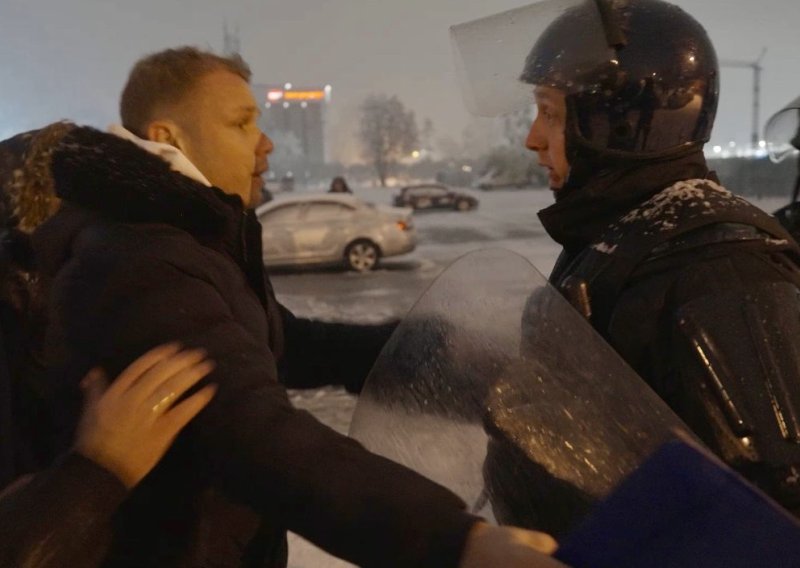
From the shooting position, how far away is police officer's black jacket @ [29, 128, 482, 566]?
0.99 meters

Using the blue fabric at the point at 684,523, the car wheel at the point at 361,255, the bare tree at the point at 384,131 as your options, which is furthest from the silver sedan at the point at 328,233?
the bare tree at the point at 384,131

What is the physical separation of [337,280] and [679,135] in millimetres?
11921

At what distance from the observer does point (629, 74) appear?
1848mm

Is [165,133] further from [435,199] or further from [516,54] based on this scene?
[435,199]

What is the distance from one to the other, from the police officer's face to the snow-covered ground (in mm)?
866

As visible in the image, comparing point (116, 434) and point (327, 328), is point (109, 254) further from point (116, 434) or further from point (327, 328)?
point (327, 328)

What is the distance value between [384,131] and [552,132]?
61.9m

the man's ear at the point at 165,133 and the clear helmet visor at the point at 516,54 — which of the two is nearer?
the man's ear at the point at 165,133

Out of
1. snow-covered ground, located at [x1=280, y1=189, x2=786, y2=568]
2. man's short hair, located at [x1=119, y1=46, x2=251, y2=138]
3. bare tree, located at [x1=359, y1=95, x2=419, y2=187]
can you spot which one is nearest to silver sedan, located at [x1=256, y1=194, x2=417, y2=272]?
snow-covered ground, located at [x1=280, y1=189, x2=786, y2=568]

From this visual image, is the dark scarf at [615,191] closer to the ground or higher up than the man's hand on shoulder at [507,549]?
higher up

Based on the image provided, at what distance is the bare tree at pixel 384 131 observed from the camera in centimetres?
6275

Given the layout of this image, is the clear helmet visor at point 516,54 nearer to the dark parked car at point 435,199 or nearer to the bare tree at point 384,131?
the dark parked car at point 435,199

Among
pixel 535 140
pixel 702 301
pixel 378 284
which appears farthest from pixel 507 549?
pixel 378 284

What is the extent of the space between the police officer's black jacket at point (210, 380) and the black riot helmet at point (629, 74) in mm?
851
